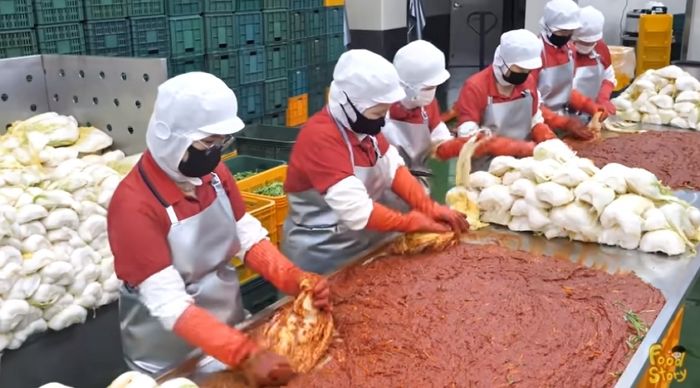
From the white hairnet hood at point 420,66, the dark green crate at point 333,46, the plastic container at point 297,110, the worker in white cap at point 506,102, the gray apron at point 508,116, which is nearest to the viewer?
the white hairnet hood at point 420,66

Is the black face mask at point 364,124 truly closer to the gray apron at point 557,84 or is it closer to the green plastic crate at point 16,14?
the green plastic crate at point 16,14

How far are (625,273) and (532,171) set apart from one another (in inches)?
21.4

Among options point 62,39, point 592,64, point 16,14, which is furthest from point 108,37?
point 592,64

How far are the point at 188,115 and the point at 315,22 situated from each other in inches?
176

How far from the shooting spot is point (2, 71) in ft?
10.00

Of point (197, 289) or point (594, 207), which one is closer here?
point (197, 289)

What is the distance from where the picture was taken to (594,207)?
2508 mm

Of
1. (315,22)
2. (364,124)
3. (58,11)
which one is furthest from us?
(315,22)

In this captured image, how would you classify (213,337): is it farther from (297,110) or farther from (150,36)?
(297,110)

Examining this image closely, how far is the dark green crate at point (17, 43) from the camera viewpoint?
3166 mm

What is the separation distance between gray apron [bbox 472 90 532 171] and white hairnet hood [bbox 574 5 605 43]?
1085 mm

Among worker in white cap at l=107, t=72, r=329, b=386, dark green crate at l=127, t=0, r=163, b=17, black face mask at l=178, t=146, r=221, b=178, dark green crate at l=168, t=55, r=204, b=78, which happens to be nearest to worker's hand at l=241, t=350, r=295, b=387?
worker in white cap at l=107, t=72, r=329, b=386

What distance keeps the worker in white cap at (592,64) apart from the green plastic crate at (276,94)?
2.25 m

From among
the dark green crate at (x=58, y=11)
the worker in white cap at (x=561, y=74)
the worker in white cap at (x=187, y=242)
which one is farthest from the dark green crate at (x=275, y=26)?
the worker in white cap at (x=187, y=242)
